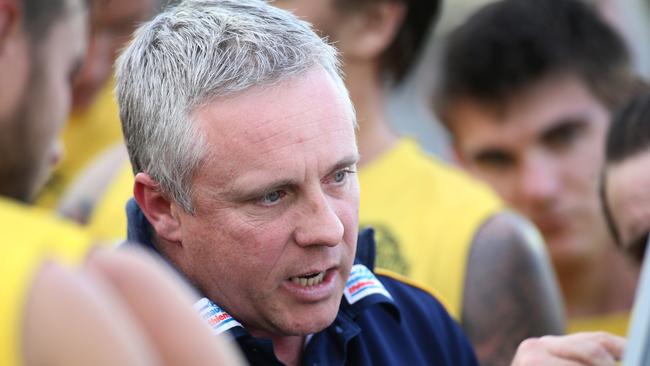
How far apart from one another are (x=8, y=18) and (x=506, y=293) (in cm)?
169

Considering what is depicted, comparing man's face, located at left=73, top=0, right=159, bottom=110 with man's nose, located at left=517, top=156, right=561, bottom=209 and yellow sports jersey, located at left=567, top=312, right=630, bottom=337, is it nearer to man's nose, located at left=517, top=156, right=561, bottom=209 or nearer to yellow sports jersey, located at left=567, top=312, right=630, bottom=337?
man's nose, located at left=517, top=156, right=561, bottom=209

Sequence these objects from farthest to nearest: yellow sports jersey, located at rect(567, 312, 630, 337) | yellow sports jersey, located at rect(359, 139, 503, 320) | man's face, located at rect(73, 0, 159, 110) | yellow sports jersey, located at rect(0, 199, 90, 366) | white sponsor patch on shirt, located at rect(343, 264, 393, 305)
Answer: man's face, located at rect(73, 0, 159, 110)
yellow sports jersey, located at rect(567, 312, 630, 337)
yellow sports jersey, located at rect(359, 139, 503, 320)
white sponsor patch on shirt, located at rect(343, 264, 393, 305)
yellow sports jersey, located at rect(0, 199, 90, 366)

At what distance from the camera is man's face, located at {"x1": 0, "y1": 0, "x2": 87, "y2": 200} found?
338 cm

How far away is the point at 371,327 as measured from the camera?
96.9 inches

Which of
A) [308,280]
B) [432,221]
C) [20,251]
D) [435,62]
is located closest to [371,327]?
[308,280]

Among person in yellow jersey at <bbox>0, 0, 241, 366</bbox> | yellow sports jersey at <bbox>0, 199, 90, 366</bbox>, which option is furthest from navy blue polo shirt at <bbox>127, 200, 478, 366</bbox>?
person in yellow jersey at <bbox>0, 0, 241, 366</bbox>

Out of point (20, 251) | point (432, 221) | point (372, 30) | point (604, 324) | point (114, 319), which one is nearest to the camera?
point (114, 319)

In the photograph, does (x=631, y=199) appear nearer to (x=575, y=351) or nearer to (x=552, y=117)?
(x=575, y=351)

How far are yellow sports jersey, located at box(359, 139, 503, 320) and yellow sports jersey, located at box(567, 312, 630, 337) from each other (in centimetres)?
92

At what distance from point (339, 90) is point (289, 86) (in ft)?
0.43

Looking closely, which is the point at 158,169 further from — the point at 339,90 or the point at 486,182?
the point at 486,182

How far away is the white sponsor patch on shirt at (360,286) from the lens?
240cm

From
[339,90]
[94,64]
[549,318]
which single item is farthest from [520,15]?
[339,90]

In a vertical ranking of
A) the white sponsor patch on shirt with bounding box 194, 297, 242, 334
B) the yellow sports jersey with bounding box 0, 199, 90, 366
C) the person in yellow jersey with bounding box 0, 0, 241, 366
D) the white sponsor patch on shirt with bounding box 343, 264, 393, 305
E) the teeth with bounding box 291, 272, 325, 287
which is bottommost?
the white sponsor patch on shirt with bounding box 343, 264, 393, 305
